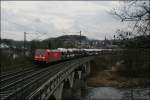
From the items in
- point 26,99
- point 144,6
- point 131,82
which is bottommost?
point 131,82

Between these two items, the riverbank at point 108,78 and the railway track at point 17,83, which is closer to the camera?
the railway track at point 17,83

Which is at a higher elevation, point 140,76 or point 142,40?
point 142,40

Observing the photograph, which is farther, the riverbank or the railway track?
the riverbank

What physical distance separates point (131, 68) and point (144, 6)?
6992 centimetres

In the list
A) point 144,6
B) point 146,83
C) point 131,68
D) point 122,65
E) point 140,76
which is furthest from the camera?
point 122,65

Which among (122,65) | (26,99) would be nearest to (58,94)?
(26,99)

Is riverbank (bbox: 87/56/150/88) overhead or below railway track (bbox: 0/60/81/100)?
below

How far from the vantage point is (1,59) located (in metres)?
49.9

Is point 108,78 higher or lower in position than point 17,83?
lower

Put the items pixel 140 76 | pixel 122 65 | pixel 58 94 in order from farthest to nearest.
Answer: pixel 122 65
pixel 140 76
pixel 58 94

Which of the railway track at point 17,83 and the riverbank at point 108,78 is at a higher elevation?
the railway track at point 17,83

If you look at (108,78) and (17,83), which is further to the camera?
(108,78)

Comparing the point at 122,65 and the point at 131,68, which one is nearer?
the point at 131,68

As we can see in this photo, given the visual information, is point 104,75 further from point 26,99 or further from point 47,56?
point 26,99
